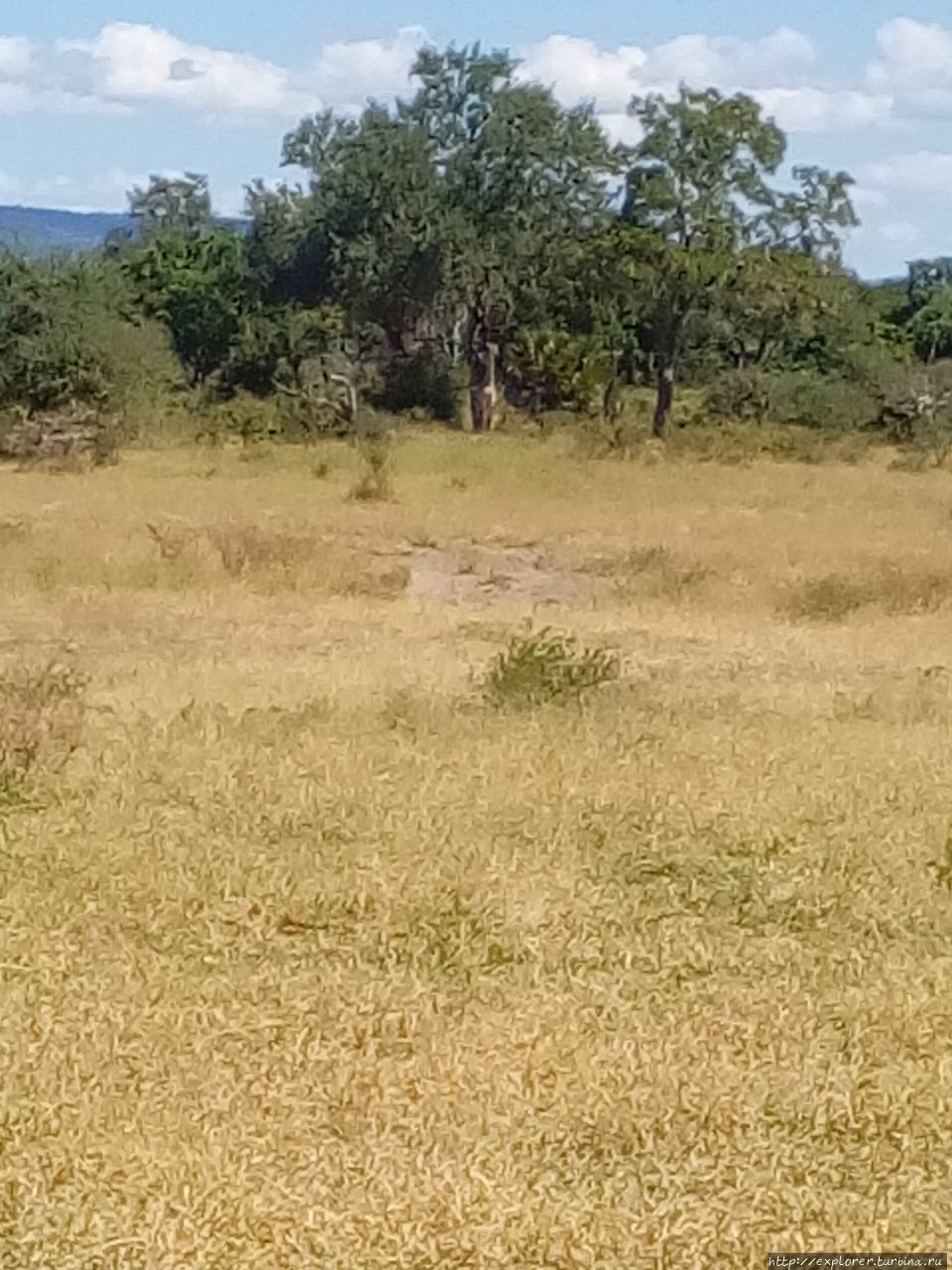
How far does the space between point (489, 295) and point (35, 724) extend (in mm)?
26632

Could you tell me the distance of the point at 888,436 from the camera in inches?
1292

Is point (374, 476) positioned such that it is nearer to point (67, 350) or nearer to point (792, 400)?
point (67, 350)

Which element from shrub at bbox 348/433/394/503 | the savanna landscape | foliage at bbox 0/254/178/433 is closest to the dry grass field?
the savanna landscape

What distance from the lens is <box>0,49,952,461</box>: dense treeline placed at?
30.4 metres

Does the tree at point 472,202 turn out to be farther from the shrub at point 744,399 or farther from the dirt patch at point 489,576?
the dirt patch at point 489,576

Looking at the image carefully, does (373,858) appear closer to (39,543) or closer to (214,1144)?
(214,1144)

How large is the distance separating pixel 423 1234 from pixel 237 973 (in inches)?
62.8

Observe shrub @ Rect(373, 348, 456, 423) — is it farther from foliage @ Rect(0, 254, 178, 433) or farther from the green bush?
foliage @ Rect(0, 254, 178, 433)

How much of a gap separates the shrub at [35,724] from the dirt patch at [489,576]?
581 centimetres

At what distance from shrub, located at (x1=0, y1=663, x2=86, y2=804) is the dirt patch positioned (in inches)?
229

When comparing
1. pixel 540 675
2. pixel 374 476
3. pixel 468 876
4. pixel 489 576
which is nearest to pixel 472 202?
pixel 374 476

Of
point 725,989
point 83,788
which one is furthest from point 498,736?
point 725,989

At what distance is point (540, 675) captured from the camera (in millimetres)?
9102

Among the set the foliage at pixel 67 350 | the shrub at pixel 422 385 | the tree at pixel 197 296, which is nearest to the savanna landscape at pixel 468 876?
the foliage at pixel 67 350
